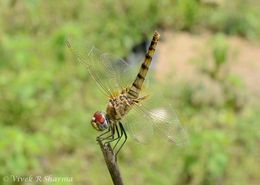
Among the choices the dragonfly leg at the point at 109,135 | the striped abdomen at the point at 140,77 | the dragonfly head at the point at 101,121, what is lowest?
the dragonfly leg at the point at 109,135

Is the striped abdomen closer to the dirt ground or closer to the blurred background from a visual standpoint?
the blurred background

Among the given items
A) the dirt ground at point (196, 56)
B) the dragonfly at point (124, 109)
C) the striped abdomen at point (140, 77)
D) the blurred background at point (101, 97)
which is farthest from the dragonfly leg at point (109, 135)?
the dirt ground at point (196, 56)

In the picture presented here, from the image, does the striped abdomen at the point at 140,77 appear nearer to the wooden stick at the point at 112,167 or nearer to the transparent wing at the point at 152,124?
the transparent wing at the point at 152,124

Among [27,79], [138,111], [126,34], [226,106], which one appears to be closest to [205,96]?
[226,106]

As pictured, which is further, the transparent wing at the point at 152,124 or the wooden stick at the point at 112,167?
the transparent wing at the point at 152,124

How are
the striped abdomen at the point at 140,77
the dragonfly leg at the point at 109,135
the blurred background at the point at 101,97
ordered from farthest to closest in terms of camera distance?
the blurred background at the point at 101,97, the striped abdomen at the point at 140,77, the dragonfly leg at the point at 109,135

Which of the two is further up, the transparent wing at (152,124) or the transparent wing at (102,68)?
the transparent wing at (102,68)

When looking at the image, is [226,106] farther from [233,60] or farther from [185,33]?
[185,33]
